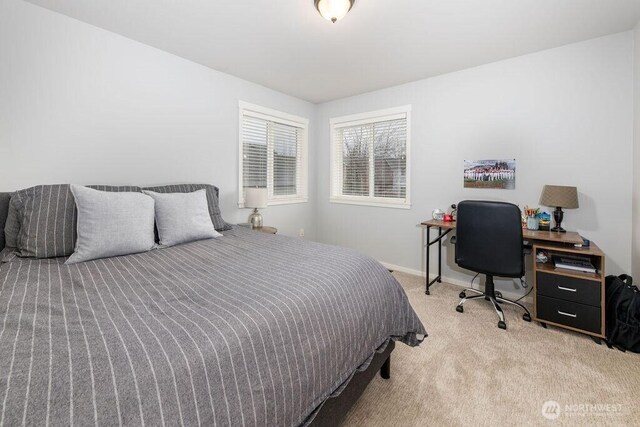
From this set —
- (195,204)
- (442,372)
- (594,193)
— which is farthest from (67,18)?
(594,193)

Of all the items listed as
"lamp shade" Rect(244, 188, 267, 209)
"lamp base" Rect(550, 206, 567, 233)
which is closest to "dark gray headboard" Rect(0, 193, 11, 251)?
"lamp shade" Rect(244, 188, 267, 209)

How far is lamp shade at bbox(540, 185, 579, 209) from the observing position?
2.40 metres

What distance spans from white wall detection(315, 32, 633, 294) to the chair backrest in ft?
2.62

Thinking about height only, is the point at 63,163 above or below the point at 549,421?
above

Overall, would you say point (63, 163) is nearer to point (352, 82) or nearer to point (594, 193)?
point (352, 82)

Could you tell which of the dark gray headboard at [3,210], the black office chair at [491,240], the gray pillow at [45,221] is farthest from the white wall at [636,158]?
the dark gray headboard at [3,210]

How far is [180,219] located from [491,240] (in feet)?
8.46

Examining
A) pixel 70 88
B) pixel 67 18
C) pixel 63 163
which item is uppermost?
pixel 67 18

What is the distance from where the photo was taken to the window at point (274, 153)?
11.7 feet

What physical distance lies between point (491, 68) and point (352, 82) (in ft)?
5.04

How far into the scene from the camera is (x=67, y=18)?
2154 millimetres

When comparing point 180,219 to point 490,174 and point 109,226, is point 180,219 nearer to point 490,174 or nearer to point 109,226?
point 109,226

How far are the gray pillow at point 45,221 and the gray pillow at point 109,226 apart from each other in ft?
0.38

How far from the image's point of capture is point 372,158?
4.02 m
